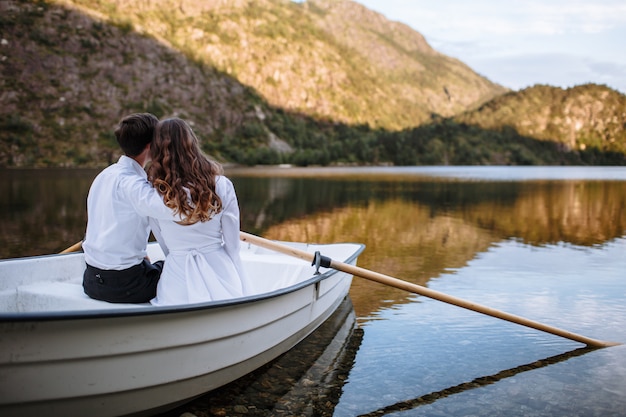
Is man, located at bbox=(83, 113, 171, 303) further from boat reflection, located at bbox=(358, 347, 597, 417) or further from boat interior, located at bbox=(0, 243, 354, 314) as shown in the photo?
boat reflection, located at bbox=(358, 347, 597, 417)

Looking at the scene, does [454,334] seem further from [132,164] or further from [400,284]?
[132,164]

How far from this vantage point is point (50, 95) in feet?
392

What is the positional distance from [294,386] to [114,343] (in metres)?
2.34

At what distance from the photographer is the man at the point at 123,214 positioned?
4.71 m

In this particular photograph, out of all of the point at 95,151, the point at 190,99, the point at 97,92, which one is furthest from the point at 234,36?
the point at 95,151

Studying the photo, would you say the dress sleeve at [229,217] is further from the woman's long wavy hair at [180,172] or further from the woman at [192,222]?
the woman's long wavy hair at [180,172]

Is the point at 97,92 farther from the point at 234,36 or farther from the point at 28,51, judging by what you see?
the point at 234,36

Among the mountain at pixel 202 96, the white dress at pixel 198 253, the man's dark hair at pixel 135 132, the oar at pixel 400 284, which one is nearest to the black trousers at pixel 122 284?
the white dress at pixel 198 253

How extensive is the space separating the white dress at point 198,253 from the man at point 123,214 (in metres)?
0.24

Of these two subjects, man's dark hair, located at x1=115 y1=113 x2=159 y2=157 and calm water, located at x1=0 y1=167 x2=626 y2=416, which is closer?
man's dark hair, located at x1=115 y1=113 x2=159 y2=157

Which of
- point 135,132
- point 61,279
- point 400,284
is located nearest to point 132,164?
point 135,132

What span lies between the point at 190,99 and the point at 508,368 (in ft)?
490

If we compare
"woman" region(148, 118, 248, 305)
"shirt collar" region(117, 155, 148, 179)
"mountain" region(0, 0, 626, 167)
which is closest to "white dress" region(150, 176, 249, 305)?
"woman" region(148, 118, 248, 305)

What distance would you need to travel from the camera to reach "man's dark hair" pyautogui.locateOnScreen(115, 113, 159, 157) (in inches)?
189
